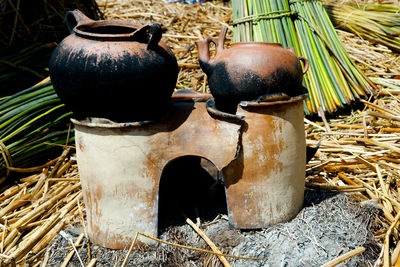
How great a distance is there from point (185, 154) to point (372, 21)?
11.4 feet

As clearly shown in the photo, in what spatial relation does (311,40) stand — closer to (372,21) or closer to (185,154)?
(372,21)

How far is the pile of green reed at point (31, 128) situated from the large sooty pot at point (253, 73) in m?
1.56

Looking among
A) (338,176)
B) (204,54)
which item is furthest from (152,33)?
(338,176)

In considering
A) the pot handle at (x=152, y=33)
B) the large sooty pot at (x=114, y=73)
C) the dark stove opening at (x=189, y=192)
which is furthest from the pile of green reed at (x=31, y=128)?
the pot handle at (x=152, y=33)

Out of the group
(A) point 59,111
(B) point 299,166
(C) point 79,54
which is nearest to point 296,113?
(B) point 299,166

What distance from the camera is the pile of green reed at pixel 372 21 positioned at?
4297 millimetres

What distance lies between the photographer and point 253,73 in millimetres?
1919

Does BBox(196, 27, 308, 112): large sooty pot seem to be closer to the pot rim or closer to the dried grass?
the pot rim

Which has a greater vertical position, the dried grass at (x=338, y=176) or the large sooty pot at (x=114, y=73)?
the large sooty pot at (x=114, y=73)

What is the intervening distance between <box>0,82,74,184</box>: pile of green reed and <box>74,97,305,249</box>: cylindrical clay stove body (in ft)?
3.39

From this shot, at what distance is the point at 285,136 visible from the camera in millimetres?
2018

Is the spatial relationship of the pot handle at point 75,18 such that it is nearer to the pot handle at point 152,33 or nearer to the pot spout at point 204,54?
the pot handle at point 152,33

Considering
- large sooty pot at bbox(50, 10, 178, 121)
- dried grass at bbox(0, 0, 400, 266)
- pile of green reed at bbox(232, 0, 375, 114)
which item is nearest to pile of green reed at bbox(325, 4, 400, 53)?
dried grass at bbox(0, 0, 400, 266)

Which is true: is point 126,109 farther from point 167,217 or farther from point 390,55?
point 390,55
